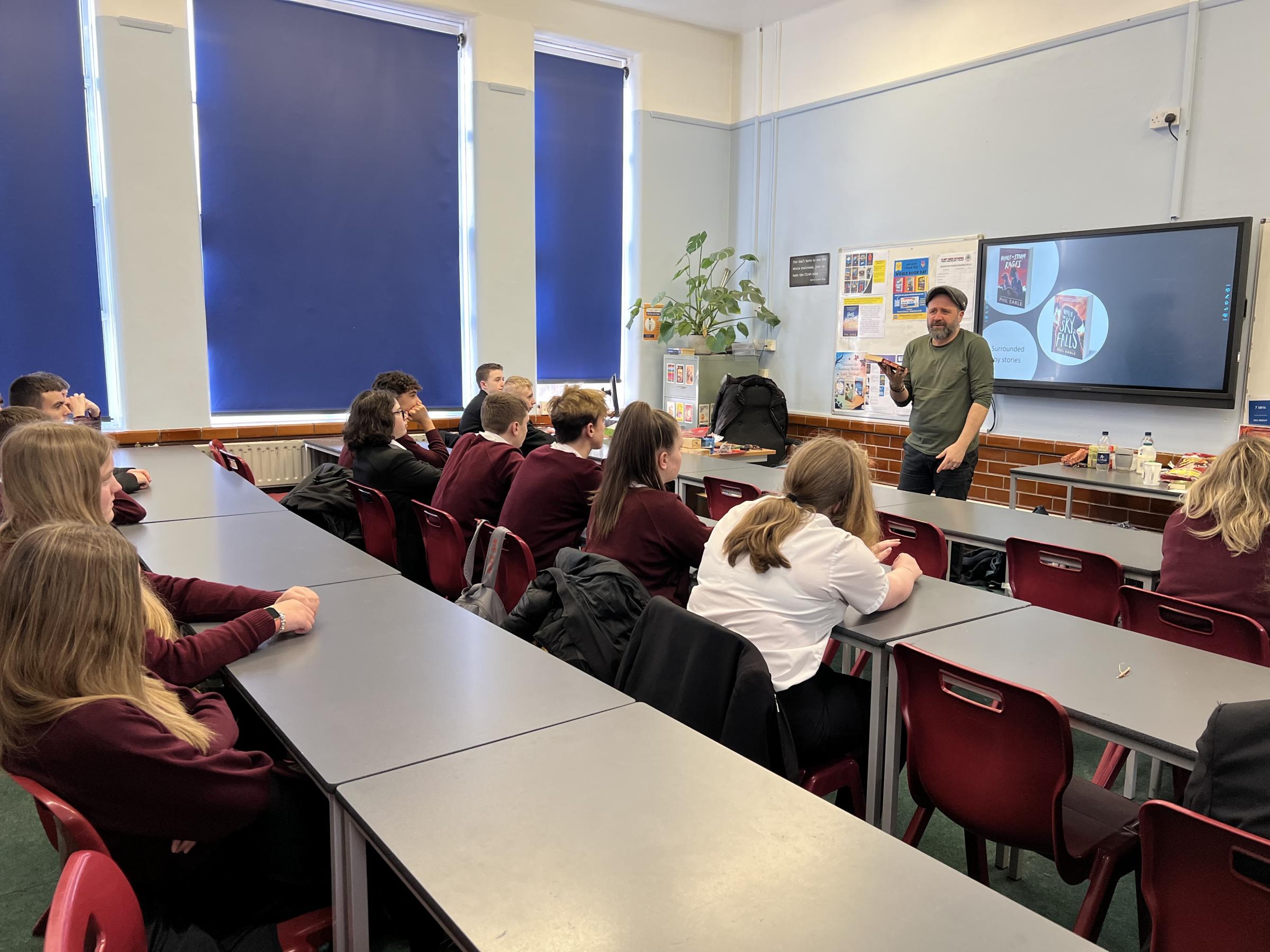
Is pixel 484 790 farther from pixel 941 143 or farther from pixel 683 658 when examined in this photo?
pixel 941 143

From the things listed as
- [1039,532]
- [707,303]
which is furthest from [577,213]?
[1039,532]

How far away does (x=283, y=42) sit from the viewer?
596 cm

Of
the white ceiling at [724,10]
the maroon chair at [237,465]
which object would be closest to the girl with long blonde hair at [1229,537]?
the maroon chair at [237,465]

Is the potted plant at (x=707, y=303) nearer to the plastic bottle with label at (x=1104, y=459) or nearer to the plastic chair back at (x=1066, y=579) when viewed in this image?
the plastic bottle with label at (x=1104, y=459)

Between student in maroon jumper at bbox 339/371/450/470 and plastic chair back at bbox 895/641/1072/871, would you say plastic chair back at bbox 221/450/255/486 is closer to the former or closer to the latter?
student in maroon jumper at bbox 339/371/450/470

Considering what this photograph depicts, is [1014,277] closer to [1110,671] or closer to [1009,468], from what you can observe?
[1009,468]

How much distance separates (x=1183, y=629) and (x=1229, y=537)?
0.88ft

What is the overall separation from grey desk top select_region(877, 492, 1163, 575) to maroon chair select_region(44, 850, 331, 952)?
109 inches

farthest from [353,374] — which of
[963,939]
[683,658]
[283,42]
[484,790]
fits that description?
[963,939]

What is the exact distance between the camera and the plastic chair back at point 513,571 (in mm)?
2906

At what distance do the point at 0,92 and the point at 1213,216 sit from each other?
22.4 feet

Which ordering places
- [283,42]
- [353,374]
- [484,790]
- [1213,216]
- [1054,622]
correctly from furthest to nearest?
[353,374], [283,42], [1213,216], [1054,622], [484,790]

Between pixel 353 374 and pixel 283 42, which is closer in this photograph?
pixel 283 42

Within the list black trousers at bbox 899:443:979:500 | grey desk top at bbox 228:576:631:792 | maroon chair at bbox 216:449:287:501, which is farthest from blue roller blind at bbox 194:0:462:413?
grey desk top at bbox 228:576:631:792
